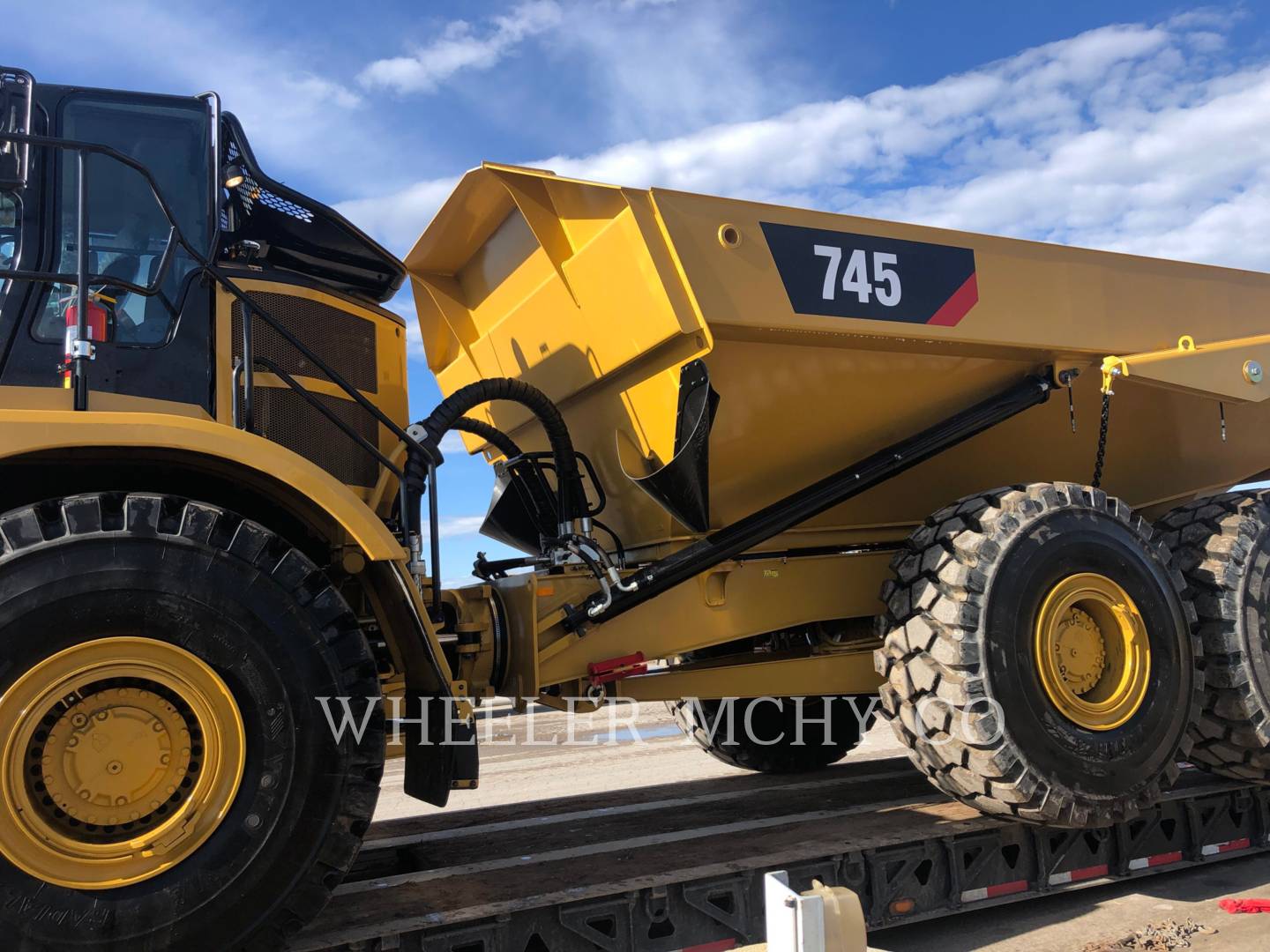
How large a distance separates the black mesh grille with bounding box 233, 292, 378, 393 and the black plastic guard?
46.5 inches

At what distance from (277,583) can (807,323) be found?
2.27 meters

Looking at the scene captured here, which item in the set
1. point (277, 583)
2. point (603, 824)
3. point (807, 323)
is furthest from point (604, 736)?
point (277, 583)

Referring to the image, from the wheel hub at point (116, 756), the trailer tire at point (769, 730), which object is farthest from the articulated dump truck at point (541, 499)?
the trailer tire at point (769, 730)

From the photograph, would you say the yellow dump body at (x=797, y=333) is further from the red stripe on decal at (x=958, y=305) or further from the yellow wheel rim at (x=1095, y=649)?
the yellow wheel rim at (x=1095, y=649)

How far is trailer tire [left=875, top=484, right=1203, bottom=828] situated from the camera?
397 cm

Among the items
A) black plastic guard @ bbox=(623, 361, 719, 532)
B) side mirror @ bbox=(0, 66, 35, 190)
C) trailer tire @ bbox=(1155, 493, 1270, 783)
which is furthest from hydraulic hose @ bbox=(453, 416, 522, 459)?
trailer tire @ bbox=(1155, 493, 1270, 783)

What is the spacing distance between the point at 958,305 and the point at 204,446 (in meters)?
3.14

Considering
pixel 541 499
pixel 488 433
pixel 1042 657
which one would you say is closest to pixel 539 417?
pixel 488 433

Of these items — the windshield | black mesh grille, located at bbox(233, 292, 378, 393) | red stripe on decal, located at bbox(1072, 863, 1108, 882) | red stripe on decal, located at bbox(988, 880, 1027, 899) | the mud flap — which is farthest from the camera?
red stripe on decal, located at bbox(1072, 863, 1108, 882)

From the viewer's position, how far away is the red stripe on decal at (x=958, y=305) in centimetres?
437

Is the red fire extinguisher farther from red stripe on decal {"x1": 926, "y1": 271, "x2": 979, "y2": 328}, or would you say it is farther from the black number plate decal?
red stripe on decal {"x1": 926, "y1": 271, "x2": 979, "y2": 328}

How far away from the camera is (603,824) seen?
4926 mm

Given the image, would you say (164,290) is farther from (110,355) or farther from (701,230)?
(701,230)

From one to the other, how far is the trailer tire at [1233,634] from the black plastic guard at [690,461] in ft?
8.33
